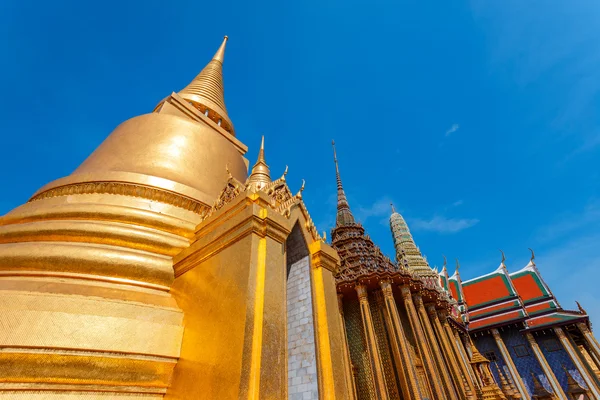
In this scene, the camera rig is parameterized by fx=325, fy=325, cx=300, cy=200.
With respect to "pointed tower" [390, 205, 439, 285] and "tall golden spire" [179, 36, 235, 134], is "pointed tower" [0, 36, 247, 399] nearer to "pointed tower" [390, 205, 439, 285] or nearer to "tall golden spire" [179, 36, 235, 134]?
"tall golden spire" [179, 36, 235, 134]

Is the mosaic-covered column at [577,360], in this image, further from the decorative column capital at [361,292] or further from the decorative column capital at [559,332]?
the decorative column capital at [361,292]

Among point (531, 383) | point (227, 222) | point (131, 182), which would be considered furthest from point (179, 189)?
point (531, 383)

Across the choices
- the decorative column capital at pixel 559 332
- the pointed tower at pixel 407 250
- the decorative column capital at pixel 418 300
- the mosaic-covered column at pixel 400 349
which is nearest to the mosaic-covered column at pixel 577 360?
the decorative column capital at pixel 559 332

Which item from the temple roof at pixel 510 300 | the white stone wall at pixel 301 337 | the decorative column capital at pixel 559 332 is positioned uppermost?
the temple roof at pixel 510 300

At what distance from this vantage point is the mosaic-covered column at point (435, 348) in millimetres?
10379

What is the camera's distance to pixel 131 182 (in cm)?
464

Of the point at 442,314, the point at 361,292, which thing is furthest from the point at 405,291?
the point at 442,314

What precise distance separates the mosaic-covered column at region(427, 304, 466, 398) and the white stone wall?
10.6m

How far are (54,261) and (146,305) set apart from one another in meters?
1.18

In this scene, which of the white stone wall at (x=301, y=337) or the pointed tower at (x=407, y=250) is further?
the pointed tower at (x=407, y=250)

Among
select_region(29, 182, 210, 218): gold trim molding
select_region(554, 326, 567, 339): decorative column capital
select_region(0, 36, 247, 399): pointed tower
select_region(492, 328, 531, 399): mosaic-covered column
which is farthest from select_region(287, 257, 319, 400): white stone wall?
select_region(554, 326, 567, 339): decorative column capital

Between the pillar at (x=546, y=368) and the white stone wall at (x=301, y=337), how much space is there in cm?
1873

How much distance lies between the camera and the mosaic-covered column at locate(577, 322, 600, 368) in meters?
15.8

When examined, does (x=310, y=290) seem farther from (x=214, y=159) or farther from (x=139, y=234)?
(x=214, y=159)
